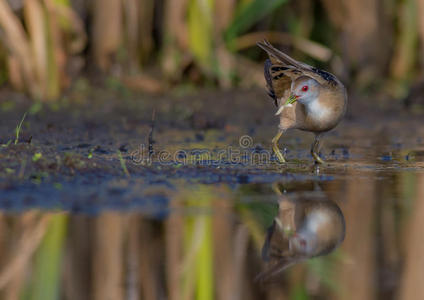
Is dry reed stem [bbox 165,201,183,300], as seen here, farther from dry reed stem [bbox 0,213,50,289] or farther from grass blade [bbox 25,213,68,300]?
dry reed stem [bbox 0,213,50,289]

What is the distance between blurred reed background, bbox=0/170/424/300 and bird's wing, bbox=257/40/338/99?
1.48 m

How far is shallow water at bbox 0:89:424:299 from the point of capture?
3334 millimetres

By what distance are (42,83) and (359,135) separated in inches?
132

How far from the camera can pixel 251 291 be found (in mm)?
3234

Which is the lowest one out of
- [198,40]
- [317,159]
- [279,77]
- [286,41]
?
[317,159]

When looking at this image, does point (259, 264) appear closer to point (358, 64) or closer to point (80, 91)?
point (80, 91)

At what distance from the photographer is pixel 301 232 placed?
419cm

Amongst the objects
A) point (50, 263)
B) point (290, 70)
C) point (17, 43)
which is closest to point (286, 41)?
point (17, 43)

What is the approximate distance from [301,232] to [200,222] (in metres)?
0.52

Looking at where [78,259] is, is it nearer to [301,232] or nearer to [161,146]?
[301,232]

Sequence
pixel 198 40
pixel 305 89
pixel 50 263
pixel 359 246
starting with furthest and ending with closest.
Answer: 1. pixel 198 40
2. pixel 305 89
3. pixel 359 246
4. pixel 50 263

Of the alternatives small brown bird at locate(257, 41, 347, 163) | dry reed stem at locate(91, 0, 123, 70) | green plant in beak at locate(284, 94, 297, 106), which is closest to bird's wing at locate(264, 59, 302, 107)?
small brown bird at locate(257, 41, 347, 163)

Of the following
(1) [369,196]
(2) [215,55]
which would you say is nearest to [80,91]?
(2) [215,55]

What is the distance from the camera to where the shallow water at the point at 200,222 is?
3.33 m
